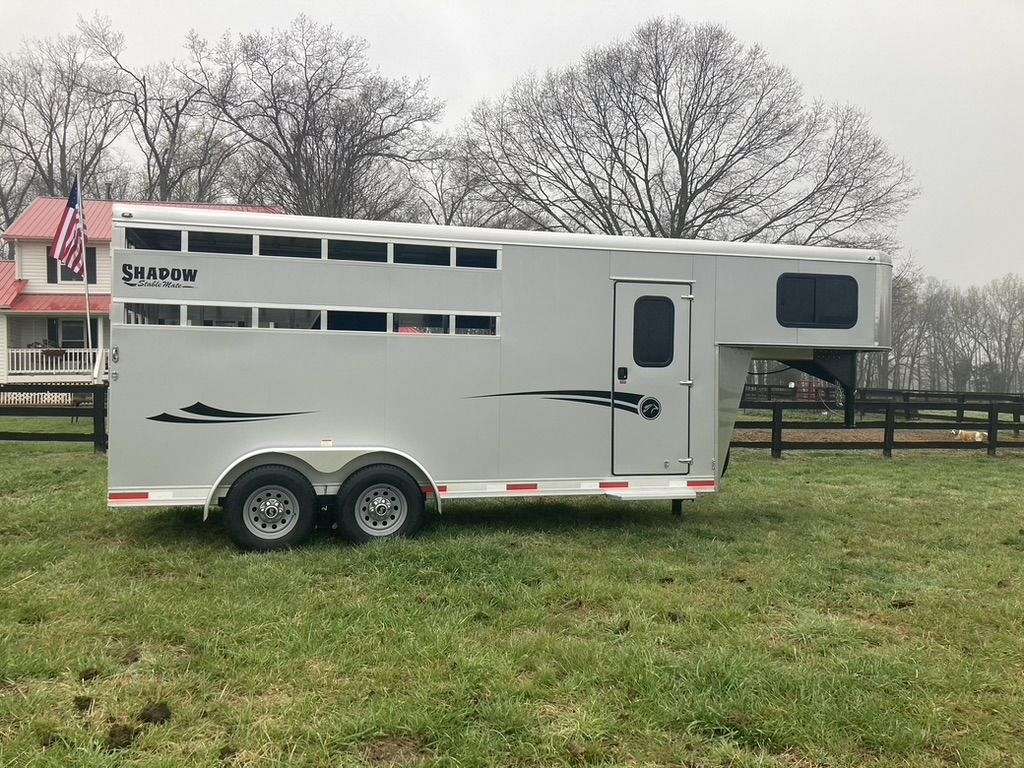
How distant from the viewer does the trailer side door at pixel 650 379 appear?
665 centimetres

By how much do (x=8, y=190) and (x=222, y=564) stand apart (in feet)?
126

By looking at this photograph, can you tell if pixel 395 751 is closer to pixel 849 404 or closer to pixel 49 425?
pixel 849 404

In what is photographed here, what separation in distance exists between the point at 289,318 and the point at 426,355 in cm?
121

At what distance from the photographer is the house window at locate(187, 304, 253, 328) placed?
18.9 ft

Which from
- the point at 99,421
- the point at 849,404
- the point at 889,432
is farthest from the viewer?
the point at 889,432

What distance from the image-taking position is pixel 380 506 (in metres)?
6.11

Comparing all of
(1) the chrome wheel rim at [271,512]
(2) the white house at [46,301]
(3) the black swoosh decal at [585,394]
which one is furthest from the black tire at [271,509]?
(2) the white house at [46,301]

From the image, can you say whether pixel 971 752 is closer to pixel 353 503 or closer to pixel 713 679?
pixel 713 679

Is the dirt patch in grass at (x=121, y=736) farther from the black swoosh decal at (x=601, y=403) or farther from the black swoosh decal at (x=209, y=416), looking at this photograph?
the black swoosh decal at (x=601, y=403)

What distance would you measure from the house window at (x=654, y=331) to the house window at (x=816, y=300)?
1.14 meters

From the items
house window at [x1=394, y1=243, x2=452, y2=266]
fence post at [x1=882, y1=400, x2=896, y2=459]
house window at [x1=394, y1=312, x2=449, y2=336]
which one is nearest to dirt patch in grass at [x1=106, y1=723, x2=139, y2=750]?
house window at [x1=394, y1=312, x2=449, y2=336]

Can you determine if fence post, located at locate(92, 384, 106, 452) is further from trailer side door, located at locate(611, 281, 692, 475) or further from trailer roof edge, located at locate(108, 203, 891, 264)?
trailer side door, located at locate(611, 281, 692, 475)

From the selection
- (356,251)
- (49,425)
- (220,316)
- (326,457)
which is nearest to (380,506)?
(326,457)

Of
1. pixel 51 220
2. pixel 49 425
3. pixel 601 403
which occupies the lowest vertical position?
pixel 49 425
